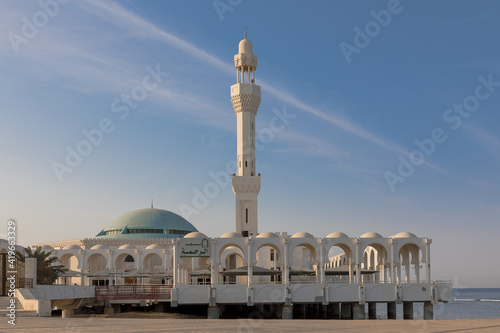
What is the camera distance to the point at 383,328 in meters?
16.5

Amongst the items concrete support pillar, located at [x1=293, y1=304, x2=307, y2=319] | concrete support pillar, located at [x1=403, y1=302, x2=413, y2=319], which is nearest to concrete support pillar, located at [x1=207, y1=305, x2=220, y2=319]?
concrete support pillar, located at [x1=293, y1=304, x2=307, y2=319]

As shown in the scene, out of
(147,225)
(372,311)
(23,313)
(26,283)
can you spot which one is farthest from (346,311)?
(23,313)

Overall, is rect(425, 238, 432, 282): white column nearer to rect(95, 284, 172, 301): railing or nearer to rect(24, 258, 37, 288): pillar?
rect(95, 284, 172, 301): railing

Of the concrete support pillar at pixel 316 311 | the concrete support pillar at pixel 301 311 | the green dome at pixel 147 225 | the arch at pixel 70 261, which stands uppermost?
the green dome at pixel 147 225

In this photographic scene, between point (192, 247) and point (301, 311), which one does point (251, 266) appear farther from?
point (301, 311)

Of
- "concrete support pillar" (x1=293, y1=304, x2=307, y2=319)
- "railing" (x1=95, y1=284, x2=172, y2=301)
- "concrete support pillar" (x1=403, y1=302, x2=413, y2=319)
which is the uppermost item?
"railing" (x1=95, y1=284, x2=172, y2=301)

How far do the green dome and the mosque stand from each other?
1.94 metres

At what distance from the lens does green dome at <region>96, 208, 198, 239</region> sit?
71.0 m

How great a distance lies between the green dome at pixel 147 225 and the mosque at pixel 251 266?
1936 mm

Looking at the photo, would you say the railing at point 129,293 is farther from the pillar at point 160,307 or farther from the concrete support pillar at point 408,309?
the concrete support pillar at point 408,309

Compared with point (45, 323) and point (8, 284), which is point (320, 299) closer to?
point (8, 284)

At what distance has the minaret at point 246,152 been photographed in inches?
2466

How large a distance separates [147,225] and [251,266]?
29234mm

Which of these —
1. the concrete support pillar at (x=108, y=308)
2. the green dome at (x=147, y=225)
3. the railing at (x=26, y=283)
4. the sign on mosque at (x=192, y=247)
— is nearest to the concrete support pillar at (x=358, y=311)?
the sign on mosque at (x=192, y=247)
